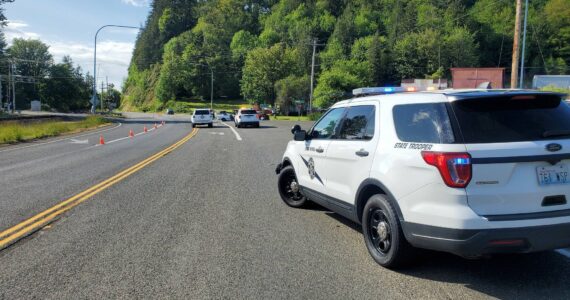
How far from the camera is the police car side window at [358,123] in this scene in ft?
17.8

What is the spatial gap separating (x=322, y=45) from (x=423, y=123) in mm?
71574

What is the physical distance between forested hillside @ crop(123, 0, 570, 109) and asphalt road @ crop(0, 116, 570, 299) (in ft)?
214

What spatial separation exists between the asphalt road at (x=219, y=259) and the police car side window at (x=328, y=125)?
4.05ft

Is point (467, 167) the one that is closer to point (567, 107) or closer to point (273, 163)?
point (567, 107)

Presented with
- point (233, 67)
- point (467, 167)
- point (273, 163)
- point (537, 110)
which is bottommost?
point (273, 163)

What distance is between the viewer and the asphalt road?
4.30m

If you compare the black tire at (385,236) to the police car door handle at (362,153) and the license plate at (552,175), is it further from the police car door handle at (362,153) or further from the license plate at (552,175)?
the license plate at (552,175)

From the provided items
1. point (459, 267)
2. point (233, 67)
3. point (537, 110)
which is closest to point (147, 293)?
point (459, 267)

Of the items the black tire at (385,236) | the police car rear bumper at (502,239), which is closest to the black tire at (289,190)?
the black tire at (385,236)

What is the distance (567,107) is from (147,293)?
4.25 metres

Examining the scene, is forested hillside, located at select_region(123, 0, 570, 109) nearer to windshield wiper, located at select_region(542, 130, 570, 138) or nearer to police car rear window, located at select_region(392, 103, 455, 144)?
police car rear window, located at select_region(392, 103, 455, 144)

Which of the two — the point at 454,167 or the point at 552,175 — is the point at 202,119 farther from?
the point at 552,175

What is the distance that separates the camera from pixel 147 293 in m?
4.25

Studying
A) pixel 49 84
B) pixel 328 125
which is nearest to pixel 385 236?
pixel 328 125
